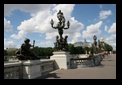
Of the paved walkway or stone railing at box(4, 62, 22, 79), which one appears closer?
stone railing at box(4, 62, 22, 79)

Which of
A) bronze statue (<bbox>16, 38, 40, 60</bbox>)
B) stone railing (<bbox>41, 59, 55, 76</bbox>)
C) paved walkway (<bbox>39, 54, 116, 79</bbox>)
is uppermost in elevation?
bronze statue (<bbox>16, 38, 40, 60</bbox>)

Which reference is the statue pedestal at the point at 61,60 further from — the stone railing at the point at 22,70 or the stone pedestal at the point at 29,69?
the stone pedestal at the point at 29,69

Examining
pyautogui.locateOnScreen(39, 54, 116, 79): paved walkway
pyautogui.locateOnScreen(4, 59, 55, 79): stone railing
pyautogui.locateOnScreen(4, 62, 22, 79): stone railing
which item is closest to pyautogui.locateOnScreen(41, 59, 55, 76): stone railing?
pyautogui.locateOnScreen(39, 54, 116, 79): paved walkway

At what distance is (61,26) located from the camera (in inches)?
930

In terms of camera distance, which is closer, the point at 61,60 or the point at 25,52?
the point at 25,52

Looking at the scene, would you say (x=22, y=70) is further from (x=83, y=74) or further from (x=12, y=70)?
(x=83, y=74)

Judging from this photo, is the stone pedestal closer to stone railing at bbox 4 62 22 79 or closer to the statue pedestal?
stone railing at bbox 4 62 22 79

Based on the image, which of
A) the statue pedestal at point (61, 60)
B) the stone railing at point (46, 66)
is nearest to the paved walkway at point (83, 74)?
the stone railing at point (46, 66)

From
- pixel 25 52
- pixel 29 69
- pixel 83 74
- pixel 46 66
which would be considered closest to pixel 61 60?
pixel 46 66
